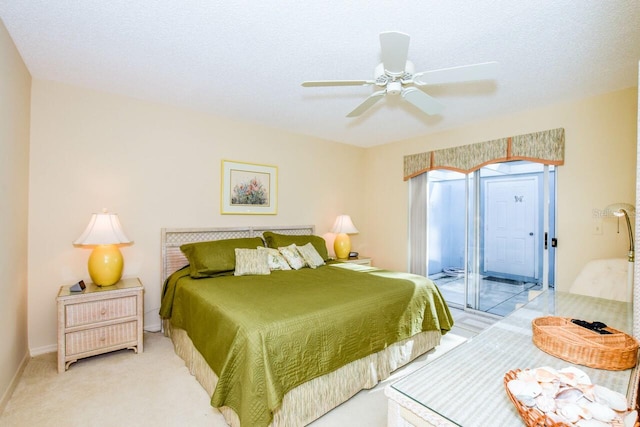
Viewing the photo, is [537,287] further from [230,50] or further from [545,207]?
[230,50]

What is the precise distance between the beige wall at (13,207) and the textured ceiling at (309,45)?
24 cm

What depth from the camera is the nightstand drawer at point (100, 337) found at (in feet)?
8.03

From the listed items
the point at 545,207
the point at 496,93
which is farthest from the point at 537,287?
the point at 496,93

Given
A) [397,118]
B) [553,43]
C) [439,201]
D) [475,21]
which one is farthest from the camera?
[439,201]

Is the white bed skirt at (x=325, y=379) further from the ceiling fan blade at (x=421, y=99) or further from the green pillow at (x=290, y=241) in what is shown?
the ceiling fan blade at (x=421, y=99)

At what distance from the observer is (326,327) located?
1.92 m

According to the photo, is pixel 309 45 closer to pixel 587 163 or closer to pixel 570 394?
pixel 570 394

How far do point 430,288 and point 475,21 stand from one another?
214 cm

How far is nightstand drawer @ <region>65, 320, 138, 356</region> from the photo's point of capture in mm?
2446

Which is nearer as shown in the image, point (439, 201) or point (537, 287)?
point (537, 287)

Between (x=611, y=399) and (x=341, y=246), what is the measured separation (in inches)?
143

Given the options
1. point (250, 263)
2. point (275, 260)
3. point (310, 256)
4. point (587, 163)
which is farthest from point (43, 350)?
point (587, 163)

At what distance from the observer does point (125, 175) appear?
3080mm

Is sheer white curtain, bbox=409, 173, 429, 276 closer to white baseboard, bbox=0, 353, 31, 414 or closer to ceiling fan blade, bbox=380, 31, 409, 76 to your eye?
ceiling fan blade, bbox=380, 31, 409, 76
